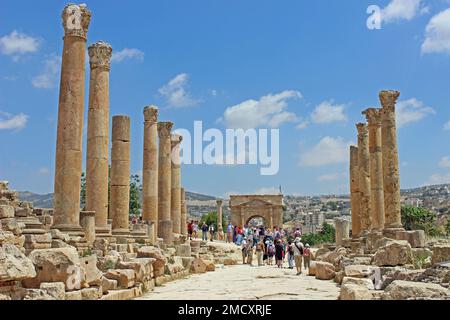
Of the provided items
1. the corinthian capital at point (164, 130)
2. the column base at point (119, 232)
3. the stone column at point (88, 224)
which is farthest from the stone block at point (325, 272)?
the corinthian capital at point (164, 130)

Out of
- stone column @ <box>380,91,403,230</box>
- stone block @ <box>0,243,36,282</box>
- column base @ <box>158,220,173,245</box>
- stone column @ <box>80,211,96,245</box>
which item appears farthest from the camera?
column base @ <box>158,220,173,245</box>

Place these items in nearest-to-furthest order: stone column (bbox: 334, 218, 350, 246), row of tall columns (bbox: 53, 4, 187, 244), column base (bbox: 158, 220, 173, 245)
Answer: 1. row of tall columns (bbox: 53, 4, 187, 244)
2. column base (bbox: 158, 220, 173, 245)
3. stone column (bbox: 334, 218, 350, 246)

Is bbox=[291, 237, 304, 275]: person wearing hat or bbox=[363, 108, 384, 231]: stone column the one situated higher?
bbox=[363, 108, 384, 231]: stone column

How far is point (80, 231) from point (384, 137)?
13.3 meters

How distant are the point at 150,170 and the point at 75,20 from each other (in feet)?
37.4

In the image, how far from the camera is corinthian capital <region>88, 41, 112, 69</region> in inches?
804

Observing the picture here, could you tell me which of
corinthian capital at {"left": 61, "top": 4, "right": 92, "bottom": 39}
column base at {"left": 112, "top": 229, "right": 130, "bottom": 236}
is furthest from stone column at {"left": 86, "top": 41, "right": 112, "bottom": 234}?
corinthian capital at {"left": 61, "top": 4, "right": 92, "bottom": 39}

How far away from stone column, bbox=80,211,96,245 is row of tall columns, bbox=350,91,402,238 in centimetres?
1184

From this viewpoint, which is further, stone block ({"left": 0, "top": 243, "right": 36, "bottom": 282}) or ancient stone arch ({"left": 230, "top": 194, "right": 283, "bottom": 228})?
ancient stone arch ({"left": 230, "top": 194, "right": 283, "bottom": 228})

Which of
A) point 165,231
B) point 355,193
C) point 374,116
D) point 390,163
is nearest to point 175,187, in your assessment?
point 165,231

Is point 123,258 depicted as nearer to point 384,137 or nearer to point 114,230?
point 114,230

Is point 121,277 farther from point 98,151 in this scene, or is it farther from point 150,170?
point 150,170

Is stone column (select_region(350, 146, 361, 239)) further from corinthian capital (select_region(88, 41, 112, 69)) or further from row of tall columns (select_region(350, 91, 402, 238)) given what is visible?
corinthian capital (select_region(88, 41, 112, 69))
